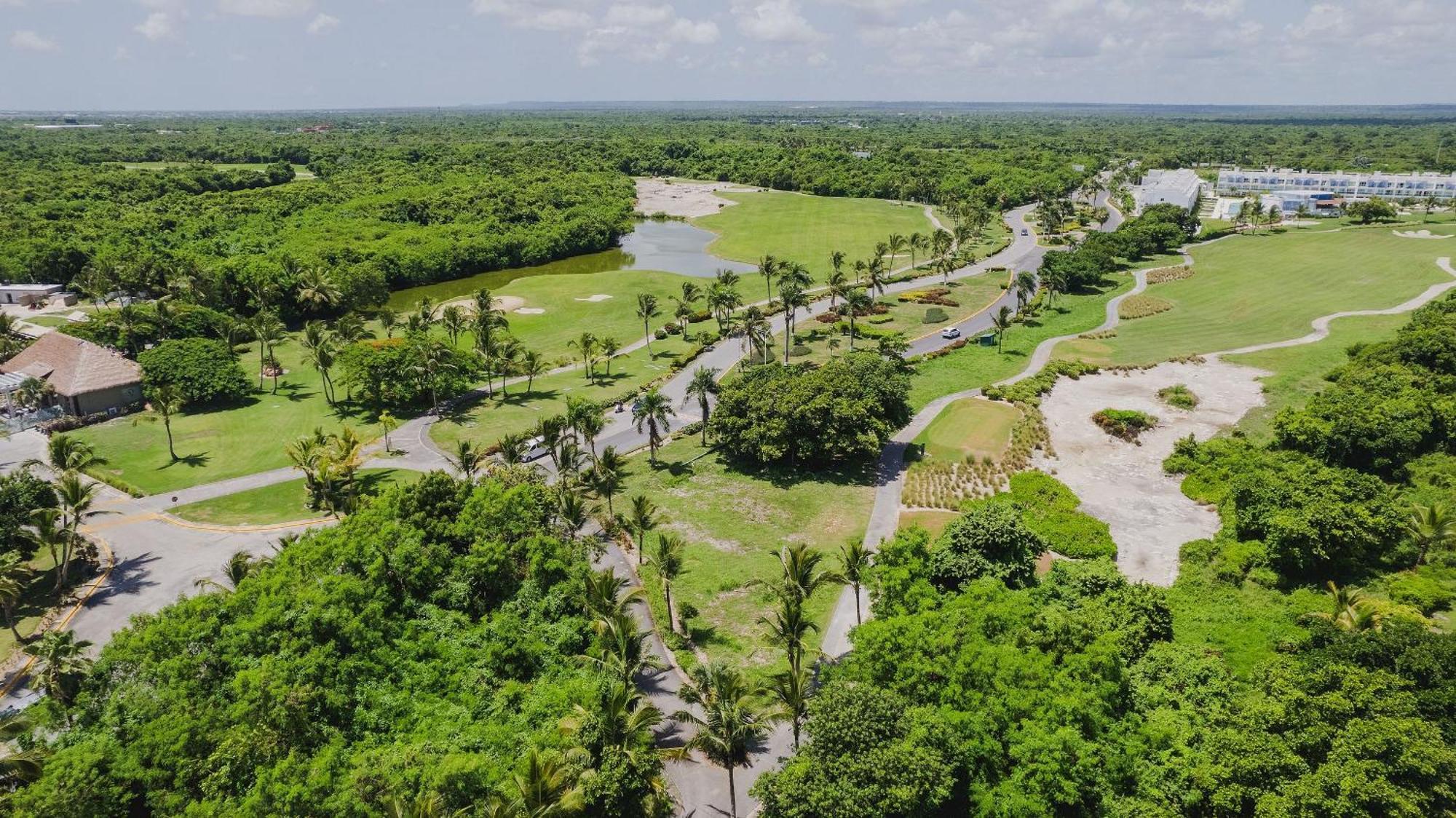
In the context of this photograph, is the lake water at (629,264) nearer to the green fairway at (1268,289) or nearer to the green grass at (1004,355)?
the green grass at (1004,355)

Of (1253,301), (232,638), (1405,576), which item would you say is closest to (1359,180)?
(1253,301)

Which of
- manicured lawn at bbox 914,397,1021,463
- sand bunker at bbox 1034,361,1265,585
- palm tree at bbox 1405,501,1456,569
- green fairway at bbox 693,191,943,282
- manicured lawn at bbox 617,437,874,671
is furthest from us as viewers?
green fairway at bbox 693,191,943,282

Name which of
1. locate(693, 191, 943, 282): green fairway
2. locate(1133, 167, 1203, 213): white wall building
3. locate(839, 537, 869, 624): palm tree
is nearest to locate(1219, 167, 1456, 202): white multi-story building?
locate(1133, 167, 1203, 213): white wall building

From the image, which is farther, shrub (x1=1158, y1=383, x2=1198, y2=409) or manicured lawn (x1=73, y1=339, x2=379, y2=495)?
shrub (x1=1158, y1=383, x2=1198, y2=409)

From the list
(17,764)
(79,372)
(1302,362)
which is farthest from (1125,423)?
(79,372)

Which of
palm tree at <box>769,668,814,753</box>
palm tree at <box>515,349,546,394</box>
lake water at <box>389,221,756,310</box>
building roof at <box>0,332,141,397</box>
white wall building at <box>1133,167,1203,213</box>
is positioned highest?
white wall building at <box>1133,167,1203,213</box>

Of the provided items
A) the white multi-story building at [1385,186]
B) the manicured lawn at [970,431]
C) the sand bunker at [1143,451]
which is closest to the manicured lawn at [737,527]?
the manicured lawn at [970,431]

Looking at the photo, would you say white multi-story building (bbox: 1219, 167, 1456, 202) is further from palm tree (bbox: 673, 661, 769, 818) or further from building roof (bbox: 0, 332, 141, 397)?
building roof (bbox: 0, 332, 141, 397)
